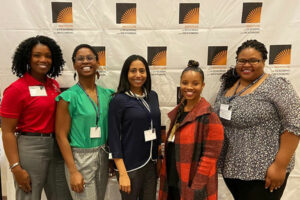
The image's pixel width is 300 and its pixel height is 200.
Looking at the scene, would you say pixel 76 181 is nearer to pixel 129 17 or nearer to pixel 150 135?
pixel 150 135

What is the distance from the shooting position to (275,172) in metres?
1.29

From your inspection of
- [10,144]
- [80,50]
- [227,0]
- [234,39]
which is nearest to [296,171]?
[234,39]

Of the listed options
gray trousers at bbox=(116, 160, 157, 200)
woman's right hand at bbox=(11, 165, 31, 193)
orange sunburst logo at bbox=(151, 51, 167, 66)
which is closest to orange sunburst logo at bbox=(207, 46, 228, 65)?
orange sunburst logo at bbox=(151, 51, 167, 66)

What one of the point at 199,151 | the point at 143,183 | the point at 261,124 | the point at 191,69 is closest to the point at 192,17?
the point at 191,69

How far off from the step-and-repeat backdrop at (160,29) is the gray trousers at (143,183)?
0.87 metres

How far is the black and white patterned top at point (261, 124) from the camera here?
4.10 ft

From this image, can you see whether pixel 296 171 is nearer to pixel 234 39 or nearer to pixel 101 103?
pixel 234 39

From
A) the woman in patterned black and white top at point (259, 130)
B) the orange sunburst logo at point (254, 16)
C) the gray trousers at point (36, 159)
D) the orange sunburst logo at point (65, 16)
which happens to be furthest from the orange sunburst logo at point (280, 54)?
the gray trousers at point (36, 159)

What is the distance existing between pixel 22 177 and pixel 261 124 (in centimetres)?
Answer: 164

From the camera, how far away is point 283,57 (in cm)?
189

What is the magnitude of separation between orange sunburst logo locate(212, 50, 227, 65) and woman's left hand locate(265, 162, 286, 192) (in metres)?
0.99

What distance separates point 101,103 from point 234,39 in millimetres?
1349

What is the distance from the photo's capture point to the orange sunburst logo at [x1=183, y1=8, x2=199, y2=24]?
72.8 inches

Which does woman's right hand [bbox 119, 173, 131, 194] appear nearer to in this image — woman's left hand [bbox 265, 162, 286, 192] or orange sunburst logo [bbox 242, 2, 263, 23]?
woman's left hand [bbox 265, 162, 286, 192]
